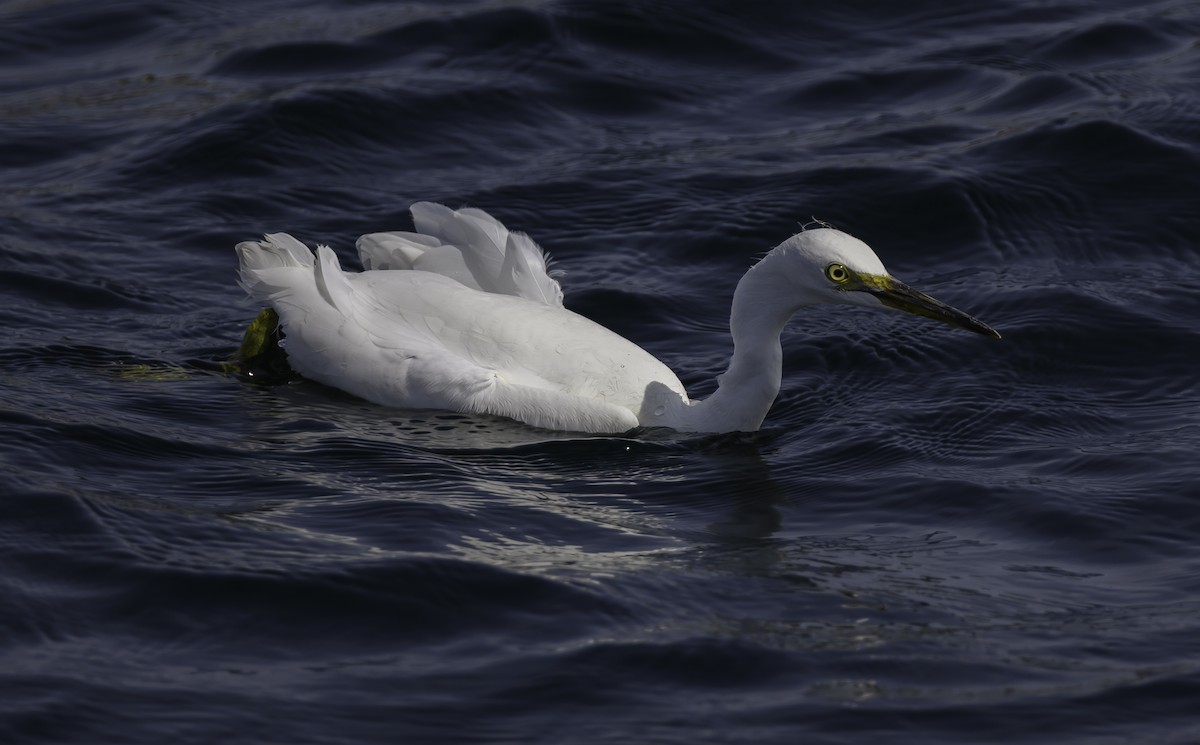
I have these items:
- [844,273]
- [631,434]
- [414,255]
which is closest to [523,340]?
[631,434]

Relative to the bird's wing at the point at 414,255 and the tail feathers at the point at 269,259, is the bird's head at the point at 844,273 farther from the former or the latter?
the tail feathers at the point at 269,259

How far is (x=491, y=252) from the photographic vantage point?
8914mm

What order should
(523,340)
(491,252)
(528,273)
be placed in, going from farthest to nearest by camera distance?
(491,252) < (528,273) < (523,340)

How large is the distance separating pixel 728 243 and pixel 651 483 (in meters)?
3.47

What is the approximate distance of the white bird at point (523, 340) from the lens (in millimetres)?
7758

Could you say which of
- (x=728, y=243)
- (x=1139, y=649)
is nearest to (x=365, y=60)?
(x=728, y=243)

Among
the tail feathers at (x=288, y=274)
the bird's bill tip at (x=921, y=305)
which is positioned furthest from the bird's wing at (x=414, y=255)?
the bird's bill tip at (x=921, y=305)

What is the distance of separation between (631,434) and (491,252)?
4.76ft

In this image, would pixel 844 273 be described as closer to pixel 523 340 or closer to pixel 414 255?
pixel 523 340

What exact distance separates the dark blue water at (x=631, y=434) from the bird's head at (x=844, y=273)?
0.72m

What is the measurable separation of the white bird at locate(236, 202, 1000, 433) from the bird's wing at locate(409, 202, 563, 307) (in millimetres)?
374

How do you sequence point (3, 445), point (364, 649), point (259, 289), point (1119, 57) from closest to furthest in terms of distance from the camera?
point (364, 649), point (3, 445), point (259, 289), point (1119, 57)

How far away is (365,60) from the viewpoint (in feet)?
43.5

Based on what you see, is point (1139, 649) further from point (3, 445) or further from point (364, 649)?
point (3, 445)
